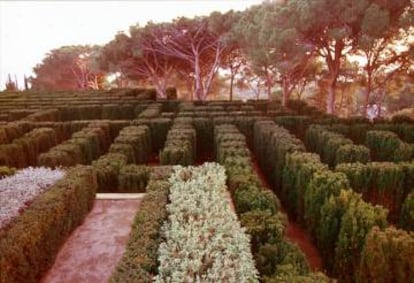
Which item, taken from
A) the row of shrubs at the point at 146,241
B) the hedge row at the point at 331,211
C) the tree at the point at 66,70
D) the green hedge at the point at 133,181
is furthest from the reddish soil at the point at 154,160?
the tree at the point at 66,70

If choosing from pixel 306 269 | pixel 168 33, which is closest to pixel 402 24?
pixel 306 269

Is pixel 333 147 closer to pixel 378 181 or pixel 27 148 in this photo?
pixel 378 181

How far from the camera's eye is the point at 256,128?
16.1m

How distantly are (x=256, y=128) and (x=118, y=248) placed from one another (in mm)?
9864

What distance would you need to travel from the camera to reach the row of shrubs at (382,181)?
9.68 meters

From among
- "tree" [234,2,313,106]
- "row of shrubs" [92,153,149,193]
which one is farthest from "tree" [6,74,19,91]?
"row of shrubs" [92,153,149,193]

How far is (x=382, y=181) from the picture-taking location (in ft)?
31.9

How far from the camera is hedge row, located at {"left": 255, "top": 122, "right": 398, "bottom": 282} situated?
7277 mm

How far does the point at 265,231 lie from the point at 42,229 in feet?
11.4

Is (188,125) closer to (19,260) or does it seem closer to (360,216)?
(360,216)

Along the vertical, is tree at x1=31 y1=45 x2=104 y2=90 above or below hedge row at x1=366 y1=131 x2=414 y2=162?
above

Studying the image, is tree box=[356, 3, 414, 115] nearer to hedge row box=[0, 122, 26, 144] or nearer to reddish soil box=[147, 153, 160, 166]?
reddish soil box=[147, 153, 160, 166]

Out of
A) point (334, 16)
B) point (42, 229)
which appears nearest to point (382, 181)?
point (42, 229)

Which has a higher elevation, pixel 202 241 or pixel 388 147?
pixel 202 241
